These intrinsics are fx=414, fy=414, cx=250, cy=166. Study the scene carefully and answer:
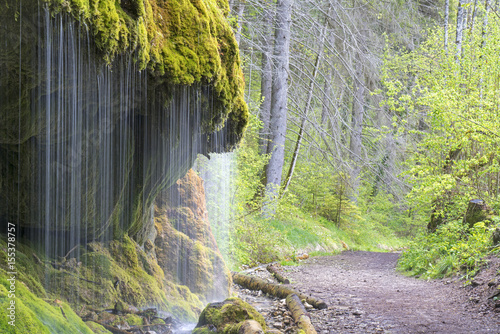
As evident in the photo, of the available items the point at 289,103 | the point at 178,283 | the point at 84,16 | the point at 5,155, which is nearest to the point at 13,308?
the point at 5,155

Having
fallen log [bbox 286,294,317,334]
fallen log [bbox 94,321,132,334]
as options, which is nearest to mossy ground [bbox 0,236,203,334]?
fallen log [bbox 94,321,132,334]

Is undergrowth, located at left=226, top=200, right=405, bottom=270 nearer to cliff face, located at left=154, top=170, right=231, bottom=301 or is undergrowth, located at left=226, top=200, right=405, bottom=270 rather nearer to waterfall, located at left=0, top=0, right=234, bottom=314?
cliff face, located at left=154, top=170, right=231, bottom=301

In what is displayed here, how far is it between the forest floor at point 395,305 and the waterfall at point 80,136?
112 inches

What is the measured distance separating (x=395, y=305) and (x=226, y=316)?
363 cm

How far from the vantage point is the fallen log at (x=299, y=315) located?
5.28m

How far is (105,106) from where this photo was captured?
154 inches

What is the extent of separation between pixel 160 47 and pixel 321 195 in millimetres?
18592

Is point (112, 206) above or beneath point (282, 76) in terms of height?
beneath

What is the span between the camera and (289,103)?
55.6 feet

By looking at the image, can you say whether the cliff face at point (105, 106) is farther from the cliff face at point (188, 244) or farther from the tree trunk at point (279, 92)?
the tree trunk at point (279, 92)

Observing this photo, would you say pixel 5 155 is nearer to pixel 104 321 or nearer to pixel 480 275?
pixel 104 321

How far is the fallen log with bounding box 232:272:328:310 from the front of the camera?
711 centimetres

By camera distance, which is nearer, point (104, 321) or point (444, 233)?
point (104, 321)

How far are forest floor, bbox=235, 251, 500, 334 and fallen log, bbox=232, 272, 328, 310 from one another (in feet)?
0.55
